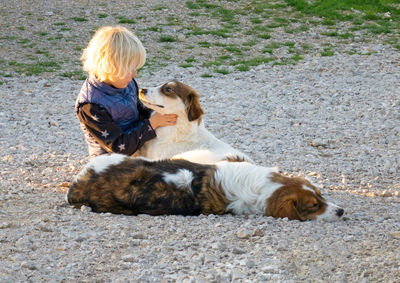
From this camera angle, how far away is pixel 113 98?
6934 millimetres

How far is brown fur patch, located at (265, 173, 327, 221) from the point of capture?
5590 mm

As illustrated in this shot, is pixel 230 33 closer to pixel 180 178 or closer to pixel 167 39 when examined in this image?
pixel 167 39

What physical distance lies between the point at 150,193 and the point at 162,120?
1.63 metres

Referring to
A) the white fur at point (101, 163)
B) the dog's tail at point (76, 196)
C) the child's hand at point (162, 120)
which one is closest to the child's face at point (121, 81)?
the child's hand at point (162, 120)

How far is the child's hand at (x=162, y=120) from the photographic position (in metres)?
7.09

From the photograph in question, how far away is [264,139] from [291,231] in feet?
13.9

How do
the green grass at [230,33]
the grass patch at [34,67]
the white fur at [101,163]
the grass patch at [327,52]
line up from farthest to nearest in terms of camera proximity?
the grass patch at [327,52], the green grass at [230,33], the grass patch at [34,67], the white fur at [101,163]

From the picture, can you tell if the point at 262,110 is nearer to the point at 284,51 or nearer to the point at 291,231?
the point at 284,51

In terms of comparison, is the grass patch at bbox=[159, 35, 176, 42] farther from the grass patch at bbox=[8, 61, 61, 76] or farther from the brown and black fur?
the brown and black fur

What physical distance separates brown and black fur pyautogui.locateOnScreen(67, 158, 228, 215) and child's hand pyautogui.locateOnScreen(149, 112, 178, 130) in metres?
1.42

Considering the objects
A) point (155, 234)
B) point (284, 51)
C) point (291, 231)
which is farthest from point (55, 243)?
point (284, 51)

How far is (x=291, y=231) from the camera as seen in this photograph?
17.4 feet

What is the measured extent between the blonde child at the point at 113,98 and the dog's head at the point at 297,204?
1.91m

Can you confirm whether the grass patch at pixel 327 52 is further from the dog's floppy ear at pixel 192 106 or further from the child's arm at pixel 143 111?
the dog's floppy ear at pixel 192 106
